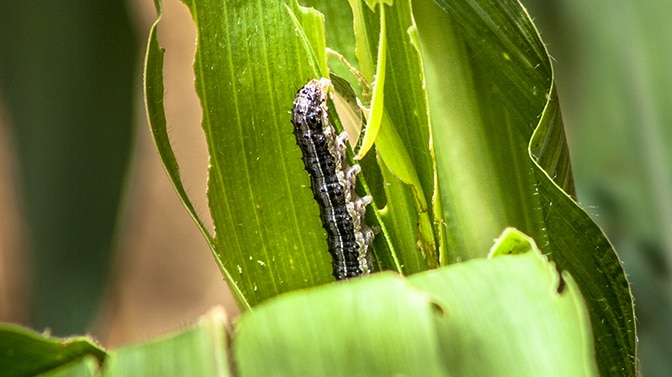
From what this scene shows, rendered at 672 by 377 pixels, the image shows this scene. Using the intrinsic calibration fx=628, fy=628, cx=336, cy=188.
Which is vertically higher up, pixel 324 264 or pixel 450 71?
pixel 450 71

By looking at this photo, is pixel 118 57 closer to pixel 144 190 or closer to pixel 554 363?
pixel 144 190

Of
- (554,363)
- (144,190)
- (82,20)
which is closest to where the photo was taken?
(554,363)

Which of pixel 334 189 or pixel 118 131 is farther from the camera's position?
pixel 118 131

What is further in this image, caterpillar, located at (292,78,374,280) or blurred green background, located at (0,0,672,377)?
blurred green background, located at (0,0,672,377)

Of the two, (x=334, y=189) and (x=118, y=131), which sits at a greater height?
(x=118, y=131)

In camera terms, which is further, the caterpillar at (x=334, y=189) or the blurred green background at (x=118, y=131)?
the blurred green background at (x=118, y=131)

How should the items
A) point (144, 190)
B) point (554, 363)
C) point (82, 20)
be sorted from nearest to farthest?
point (554, 363) < point (82, 20) < point (144, 190)

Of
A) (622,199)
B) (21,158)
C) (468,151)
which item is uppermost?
(21,158)

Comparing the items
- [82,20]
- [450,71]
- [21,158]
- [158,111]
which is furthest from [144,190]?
[450,71]
